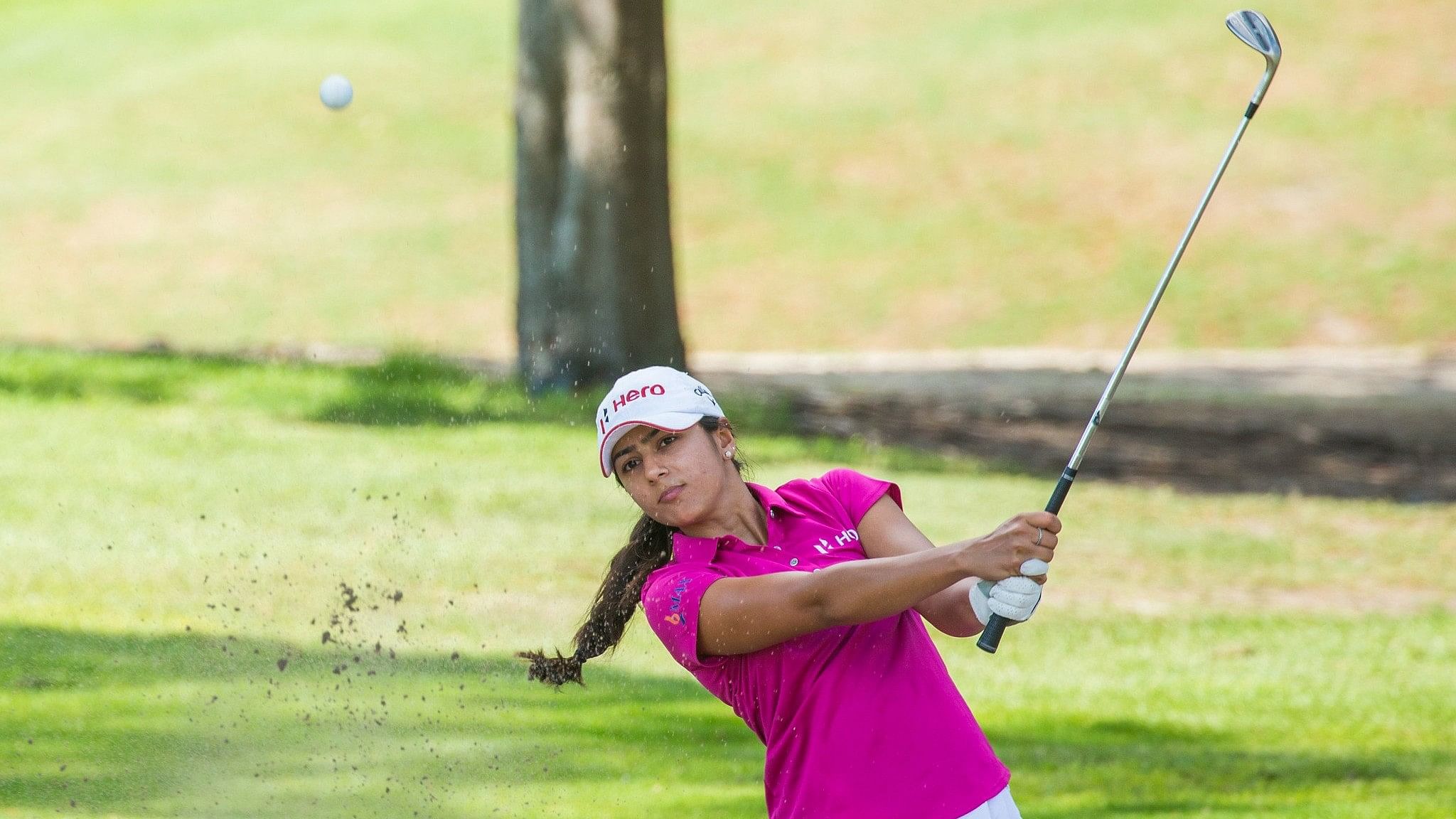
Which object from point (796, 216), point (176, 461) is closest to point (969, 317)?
point (796, 216)

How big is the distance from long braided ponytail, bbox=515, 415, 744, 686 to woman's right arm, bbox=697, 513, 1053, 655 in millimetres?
328

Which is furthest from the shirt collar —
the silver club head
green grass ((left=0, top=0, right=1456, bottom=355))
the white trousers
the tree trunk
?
green grass ((left=0, top=0, right=1456, bottom=355))

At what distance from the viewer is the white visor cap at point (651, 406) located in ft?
10.2

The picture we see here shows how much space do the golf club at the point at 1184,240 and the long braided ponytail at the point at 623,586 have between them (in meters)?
0.57

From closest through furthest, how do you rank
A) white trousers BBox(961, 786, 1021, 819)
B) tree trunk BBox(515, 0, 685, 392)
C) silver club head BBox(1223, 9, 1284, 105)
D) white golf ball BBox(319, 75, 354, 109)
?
white trousers BBox(961, 786, 1021, 819), silver club head BBox(1223, 9, 1284, 105), white golf ball BBox(319, 75, 354, 109), tree trunk BBox(515, 0, 685, 392)

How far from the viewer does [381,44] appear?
32250 millimetres

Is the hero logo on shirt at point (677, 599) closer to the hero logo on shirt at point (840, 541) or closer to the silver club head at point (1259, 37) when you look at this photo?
the hero logo on shirt at point (840, 541)

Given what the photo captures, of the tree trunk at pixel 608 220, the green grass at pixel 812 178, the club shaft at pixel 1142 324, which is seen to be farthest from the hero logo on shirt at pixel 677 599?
the green grass at pixel 812 178

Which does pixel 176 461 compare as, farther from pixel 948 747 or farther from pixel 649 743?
pixel 948 747

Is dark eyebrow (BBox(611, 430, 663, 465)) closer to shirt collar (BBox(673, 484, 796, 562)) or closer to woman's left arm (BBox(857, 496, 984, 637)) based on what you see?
shirt collar (BBox(673, 484, 796, 562))

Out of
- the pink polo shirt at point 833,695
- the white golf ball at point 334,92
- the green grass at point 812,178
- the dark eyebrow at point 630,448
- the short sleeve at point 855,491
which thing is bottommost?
the green grass at point 812,178

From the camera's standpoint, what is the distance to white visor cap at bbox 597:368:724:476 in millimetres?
3119

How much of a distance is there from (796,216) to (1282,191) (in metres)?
6.18

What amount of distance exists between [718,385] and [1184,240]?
10637mm
